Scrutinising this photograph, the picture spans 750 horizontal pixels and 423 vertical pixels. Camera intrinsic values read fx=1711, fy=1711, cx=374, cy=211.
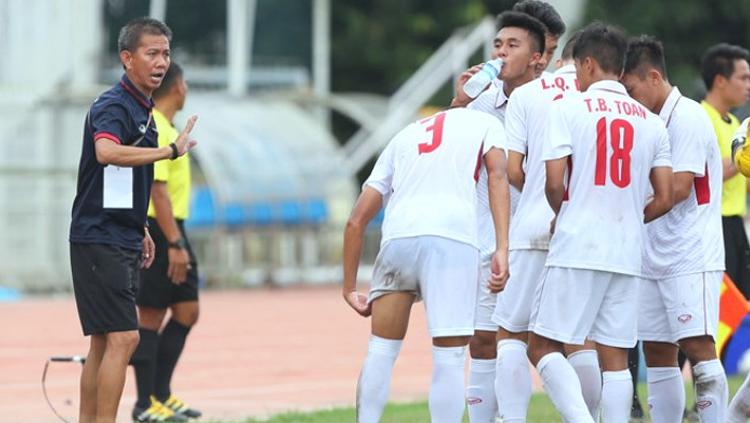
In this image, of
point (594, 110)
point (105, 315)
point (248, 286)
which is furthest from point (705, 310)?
point (248, 286)

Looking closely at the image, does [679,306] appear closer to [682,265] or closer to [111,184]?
[682,265]

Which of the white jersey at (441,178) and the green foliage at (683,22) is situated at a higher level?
the green foliage at (683,22)

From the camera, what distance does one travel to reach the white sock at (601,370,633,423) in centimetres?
876

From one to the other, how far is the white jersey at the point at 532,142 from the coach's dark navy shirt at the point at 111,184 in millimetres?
1958

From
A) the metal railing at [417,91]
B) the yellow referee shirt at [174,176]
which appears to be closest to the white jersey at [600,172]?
the yellow referee shirt at [174,176]

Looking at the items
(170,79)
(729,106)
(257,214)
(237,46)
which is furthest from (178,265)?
(237,46)

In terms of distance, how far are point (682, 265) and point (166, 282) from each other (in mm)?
3714

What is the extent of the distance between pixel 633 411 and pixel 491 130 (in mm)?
3510

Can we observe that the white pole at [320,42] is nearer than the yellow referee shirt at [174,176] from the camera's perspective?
No

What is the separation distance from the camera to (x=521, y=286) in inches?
356

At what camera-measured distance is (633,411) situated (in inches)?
447

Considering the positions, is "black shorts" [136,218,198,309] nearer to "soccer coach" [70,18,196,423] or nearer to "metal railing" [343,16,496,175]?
"soccer coach" [70,18,196,423]

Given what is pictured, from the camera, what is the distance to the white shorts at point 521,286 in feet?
29.7

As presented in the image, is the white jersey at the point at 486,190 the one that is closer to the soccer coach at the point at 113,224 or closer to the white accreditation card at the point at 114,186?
the soccer coach at the point at 113,224
